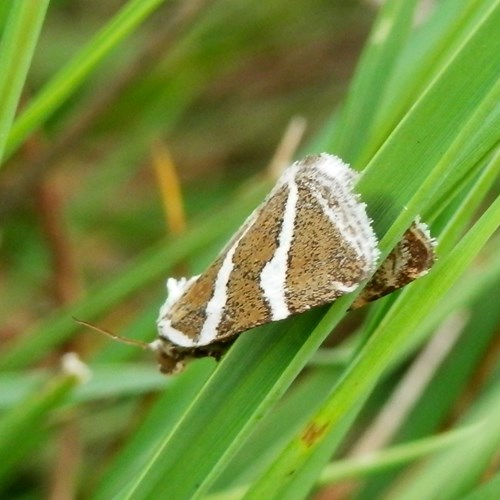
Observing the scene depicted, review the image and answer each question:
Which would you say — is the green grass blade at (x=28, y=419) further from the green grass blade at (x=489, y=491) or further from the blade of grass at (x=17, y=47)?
the green grass blade at (x=489, y=491)

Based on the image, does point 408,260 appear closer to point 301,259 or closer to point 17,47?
point 301,259

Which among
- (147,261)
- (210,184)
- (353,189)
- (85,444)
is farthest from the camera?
(210,184)

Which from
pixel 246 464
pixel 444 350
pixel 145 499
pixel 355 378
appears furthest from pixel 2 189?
pixel 355 378

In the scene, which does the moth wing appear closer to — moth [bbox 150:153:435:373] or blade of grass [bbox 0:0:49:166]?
moth [bbox 150:153:435:373]

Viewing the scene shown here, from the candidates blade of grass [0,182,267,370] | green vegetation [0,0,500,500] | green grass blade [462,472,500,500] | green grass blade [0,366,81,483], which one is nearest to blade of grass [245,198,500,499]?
green vegetation [0,0,500,500]

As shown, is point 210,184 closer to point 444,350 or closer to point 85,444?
point 85,444

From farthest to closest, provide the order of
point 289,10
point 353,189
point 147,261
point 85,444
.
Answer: point 289,10 → point 85,444 → point 147,261 → point 353,189
